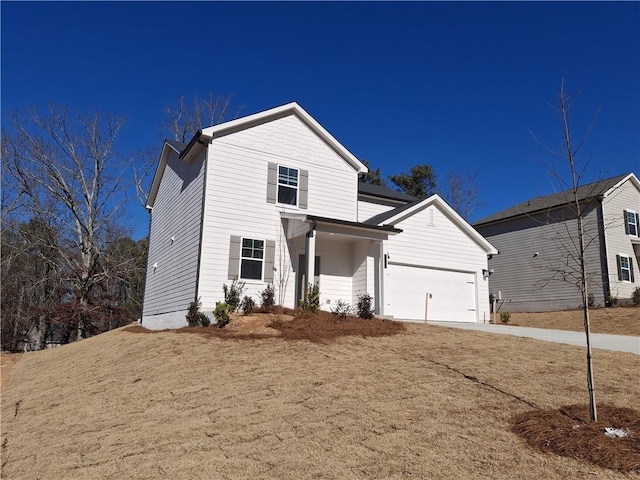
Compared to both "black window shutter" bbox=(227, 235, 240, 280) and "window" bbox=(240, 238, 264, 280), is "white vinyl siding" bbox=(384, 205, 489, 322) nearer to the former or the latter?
"window" bbox=(240, 238, 264, 280)

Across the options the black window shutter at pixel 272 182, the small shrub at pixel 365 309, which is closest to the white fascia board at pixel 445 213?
the small shrub at pixel 365 309

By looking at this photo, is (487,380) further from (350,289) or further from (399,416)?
(350,289)

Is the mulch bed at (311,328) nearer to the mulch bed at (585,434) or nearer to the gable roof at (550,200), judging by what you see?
the mulch bed at (585,434)

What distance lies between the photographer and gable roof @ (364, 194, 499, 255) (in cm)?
1662

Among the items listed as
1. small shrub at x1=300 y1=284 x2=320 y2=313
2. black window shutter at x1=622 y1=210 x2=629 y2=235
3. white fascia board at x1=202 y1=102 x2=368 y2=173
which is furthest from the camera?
black window shutter at x1=622 y1=210 x2=629 y2=235

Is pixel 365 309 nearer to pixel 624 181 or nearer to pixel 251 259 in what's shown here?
Result: pixel 251 259

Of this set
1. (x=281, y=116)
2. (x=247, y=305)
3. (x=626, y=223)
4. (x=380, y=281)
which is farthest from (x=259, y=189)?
(x=626, y=223)

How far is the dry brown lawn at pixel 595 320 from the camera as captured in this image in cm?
1783

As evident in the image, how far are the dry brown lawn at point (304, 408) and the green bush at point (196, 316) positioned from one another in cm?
213

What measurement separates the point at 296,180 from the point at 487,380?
391 inches

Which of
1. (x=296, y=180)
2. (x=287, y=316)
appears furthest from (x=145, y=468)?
(x=296, y=180)

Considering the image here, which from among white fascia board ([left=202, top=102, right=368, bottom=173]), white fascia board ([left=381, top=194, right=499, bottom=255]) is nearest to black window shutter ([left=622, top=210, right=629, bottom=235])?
white fascia board ([left=381, top=194, right=499, bottom=255])

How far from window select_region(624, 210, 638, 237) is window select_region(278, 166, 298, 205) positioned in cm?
1867

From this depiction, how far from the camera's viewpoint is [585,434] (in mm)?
4840
